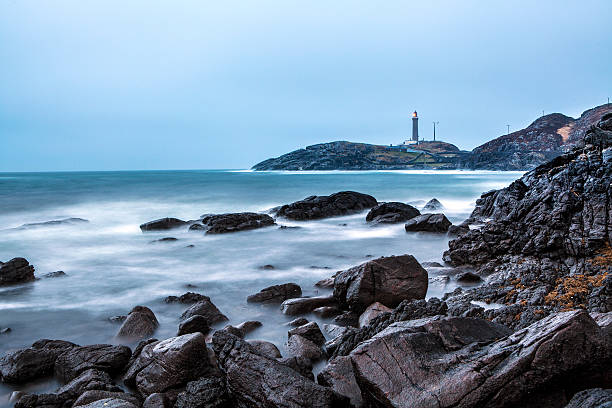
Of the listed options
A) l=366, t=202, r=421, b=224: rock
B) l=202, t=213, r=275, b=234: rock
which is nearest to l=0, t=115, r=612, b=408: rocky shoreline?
l=202, t=213, r=275, b=234: rock

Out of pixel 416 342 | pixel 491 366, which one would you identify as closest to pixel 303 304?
pixel 416 342

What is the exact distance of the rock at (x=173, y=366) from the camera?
17.0ft

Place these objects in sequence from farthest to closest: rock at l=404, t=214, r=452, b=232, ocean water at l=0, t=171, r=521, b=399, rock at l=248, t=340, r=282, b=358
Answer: rock at l=404, t=214, r=452, b=232 → ocean water at l=0, t=171, r=521, b=399 → rock at l=248, t=340, r=282, b=358

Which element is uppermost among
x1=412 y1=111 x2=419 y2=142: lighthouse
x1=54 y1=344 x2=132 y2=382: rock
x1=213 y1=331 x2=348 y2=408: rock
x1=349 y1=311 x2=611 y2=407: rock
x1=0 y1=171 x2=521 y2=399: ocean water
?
x1=412 y1=111 x2=419 y2=142: lighthouse

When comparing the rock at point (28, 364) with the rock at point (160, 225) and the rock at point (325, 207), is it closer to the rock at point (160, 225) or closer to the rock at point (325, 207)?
the rock at point (160, 225)

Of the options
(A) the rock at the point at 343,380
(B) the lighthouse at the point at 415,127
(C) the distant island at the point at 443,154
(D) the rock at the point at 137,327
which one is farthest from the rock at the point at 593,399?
(B) the lighthouse at the point at 415,127

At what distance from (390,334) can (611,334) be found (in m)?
2.06

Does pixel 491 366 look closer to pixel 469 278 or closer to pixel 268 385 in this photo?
pixel 268 385

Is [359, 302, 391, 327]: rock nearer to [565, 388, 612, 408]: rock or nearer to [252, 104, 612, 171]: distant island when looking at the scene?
[565, 388, 612, 408]: rock

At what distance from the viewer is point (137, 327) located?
25.3ft

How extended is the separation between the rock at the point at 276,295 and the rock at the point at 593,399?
6799mm

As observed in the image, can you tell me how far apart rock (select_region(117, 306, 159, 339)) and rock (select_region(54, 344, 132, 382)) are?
135 centimetres

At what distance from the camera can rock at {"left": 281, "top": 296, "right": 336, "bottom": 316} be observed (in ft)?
28.1

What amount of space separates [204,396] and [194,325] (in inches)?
113
